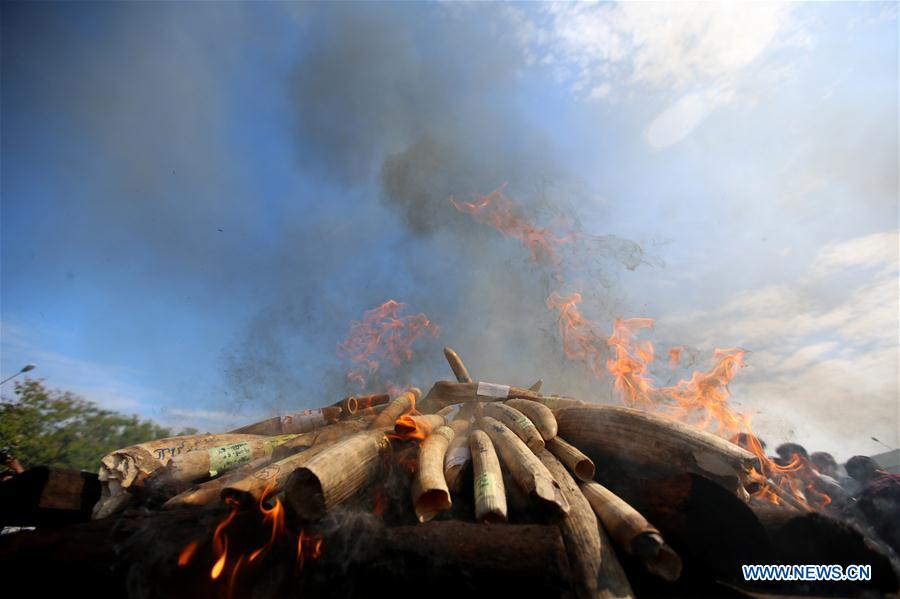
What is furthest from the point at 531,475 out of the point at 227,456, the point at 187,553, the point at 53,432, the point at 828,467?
the point at 53,432

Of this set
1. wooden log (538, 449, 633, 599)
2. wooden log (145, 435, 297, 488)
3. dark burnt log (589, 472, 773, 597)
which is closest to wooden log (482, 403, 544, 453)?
wooden log (538, 449, 633, 599)

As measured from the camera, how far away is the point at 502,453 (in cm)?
Result: 547

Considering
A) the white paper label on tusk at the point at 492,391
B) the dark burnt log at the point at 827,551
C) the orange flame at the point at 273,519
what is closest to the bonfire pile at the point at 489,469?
the orange flame at the point at 273,519

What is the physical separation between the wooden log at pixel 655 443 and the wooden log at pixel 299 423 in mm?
5167

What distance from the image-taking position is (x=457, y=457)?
5344 mm

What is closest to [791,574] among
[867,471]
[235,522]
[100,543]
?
[235,522]

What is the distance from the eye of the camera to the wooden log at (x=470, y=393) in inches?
359

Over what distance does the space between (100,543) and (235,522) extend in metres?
1.40

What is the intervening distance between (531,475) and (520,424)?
1648 millimetres

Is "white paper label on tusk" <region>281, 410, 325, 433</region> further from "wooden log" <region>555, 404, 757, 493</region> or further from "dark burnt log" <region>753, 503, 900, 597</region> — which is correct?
"dark burnt log" <region>753, 503, 900, 597</region>

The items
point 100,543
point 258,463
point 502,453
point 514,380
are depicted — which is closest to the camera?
point 100,543

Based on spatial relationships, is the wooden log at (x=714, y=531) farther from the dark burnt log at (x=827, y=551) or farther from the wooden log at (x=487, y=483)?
the wooden log at (x=487, y=483)

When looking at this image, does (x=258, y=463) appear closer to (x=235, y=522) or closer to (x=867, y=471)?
(x=235, y=522)

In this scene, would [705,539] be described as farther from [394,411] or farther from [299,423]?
[299,423]
